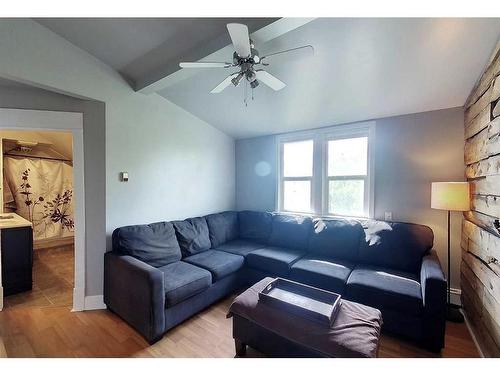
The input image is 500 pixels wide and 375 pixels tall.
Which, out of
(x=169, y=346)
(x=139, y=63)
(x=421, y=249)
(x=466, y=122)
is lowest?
Answer: (x=169, y=346)

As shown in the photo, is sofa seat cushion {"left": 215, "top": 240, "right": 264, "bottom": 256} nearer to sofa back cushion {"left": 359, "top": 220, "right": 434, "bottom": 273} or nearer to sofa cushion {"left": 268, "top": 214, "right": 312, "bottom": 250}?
sofa cushion {"left": 268, "top": 214, "right": 312, "bottom": 250}

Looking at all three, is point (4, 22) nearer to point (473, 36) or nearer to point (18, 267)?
point (18, 267)

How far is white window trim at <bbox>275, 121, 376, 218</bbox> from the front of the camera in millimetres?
2809

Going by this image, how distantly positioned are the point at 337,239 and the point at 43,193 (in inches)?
207

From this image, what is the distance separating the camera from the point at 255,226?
3.38 m

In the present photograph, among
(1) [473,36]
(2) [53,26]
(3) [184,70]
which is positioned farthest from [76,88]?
(1) [473,36]

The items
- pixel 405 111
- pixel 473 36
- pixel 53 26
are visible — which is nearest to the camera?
pixel 473 36

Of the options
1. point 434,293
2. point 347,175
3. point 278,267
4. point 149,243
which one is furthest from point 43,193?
point 434,293

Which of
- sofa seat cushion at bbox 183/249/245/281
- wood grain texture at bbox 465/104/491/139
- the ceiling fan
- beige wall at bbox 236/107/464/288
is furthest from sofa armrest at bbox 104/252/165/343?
wood grain texture at bbox 465/104/491/139

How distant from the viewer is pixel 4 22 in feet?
5.68

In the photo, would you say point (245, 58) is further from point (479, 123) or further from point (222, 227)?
point (222, 227)

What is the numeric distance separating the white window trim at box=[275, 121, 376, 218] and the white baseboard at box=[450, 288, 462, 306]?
1072 mm
